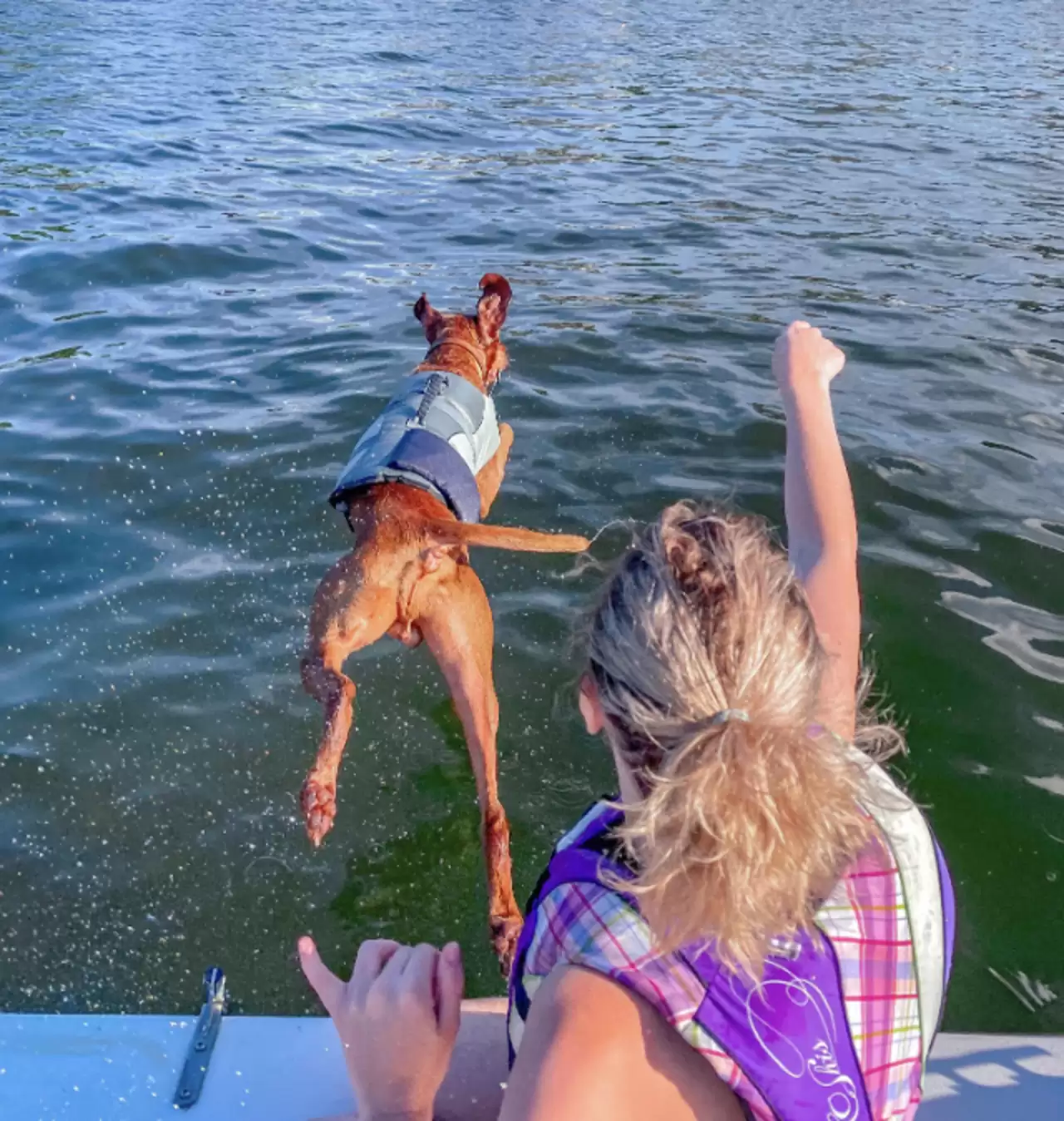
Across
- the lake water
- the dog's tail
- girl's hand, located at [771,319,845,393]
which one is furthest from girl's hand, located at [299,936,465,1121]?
girl's hand, located at [771,319,845,393]

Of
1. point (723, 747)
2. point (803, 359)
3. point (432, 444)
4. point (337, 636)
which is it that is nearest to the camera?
point (723, 747)

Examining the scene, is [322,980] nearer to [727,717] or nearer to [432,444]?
[727,717]

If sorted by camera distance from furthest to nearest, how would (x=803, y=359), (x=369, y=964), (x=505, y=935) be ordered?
(x=505, y=935) → (x=803, y=359) → (x=369, y=964)

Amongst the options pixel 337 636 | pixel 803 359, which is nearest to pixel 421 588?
pixel 337 636

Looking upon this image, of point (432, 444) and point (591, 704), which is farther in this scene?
point (432, 444)

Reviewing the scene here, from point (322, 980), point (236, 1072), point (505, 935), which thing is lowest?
point (505, 935)

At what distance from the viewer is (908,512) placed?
6.14 meters

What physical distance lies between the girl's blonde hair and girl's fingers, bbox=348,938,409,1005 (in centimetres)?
67

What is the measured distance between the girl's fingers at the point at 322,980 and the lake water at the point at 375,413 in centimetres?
86

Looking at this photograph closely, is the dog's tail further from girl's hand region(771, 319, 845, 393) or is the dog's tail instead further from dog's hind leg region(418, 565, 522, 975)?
girl's hand region(771, 319, 845, 393)

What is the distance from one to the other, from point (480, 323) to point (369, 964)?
139 inches

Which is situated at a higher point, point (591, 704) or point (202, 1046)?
point (591, 704)

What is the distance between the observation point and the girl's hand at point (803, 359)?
328 centimetres

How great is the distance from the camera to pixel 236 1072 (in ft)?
8.89
